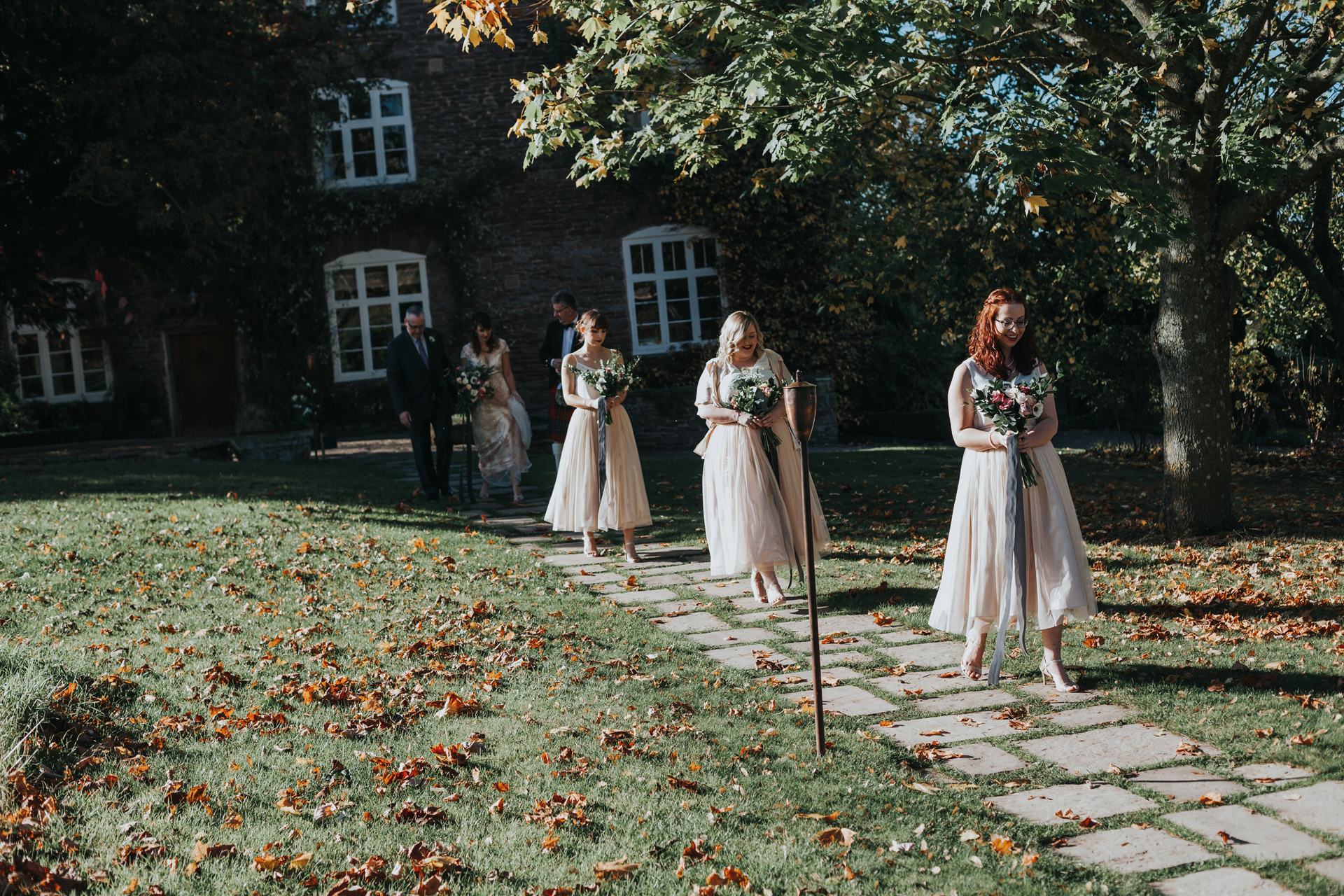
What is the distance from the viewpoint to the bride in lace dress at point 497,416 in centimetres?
1182

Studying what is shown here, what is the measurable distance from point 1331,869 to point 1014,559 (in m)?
1.98

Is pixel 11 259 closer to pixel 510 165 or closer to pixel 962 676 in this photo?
pixel 510 165

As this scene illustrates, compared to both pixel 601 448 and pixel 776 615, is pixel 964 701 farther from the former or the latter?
pixel 601 448

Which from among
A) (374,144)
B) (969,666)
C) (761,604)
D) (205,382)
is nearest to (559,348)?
(761,604)

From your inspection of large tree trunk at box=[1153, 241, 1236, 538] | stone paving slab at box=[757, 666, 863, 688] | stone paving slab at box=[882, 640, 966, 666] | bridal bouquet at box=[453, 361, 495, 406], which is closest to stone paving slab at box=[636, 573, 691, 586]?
stone paving slab at box=[882, 640, 966, 666]

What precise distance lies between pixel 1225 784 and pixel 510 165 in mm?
20262

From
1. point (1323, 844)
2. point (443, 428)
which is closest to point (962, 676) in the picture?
point (1323, 844)

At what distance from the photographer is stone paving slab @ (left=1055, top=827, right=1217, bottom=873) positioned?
315 centimetres

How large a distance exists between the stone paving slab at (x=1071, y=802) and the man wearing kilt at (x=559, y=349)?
6984 mm

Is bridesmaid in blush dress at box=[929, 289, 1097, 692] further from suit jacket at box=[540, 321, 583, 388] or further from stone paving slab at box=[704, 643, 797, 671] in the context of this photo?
suit jacket at box=[540, 321, 583, 388]

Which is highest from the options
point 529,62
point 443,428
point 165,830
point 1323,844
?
point 529,62

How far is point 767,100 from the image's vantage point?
24.6 ft

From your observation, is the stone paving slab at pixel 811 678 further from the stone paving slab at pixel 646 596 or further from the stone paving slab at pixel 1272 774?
the stone paving slab at pixel 646 596

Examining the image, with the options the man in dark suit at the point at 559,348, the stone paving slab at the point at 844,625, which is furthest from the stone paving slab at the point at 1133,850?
the man in dark suit at the point at 559,348
